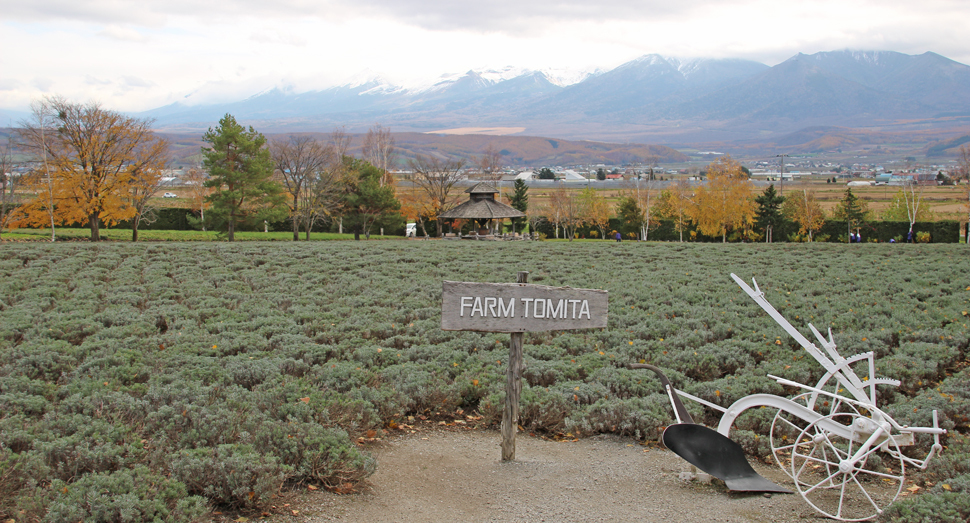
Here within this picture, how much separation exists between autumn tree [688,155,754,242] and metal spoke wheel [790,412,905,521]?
5548 cm

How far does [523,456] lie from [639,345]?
12.6ft

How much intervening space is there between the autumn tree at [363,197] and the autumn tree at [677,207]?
1176 inches

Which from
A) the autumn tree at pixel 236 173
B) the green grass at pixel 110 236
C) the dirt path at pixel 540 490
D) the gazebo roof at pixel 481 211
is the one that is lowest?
the dirt path at pixel 540 490

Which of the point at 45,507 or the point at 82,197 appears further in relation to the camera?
the point at 82,197

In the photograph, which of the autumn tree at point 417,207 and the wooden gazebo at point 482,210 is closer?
the wooden gazebo at point 482,210

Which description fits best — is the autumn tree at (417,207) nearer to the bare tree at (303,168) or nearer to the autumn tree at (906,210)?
the bare tree at (303,168)

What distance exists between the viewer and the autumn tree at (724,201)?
195 ft

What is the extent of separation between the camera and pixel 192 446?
19.0 ft

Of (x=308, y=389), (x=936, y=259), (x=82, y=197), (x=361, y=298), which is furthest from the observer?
(x=82, y=197)

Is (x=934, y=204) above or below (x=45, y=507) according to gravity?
above

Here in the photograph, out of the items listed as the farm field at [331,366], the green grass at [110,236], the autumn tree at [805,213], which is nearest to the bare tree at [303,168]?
the green grass at [110,236]

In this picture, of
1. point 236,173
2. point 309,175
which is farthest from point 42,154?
point 309,175

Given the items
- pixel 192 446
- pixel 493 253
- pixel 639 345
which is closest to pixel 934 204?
pixel 493 253

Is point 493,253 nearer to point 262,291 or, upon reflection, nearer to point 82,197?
point 262,291
